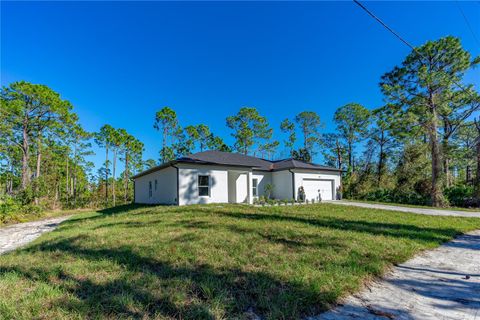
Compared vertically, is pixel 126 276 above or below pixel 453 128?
below

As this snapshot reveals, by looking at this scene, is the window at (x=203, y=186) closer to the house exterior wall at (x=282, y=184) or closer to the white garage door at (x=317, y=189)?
the house exterior wall at (x=282, y=184)

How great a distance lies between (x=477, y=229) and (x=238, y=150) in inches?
976

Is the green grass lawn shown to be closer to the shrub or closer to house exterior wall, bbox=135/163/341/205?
house exterior wall, bbox=135/163/341/205

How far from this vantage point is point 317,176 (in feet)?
57.6

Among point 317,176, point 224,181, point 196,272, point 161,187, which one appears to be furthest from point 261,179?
point 196,272

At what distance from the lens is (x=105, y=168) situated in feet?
96.8

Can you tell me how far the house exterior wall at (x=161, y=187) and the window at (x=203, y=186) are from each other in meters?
1.42

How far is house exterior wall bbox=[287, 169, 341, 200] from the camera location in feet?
53.9

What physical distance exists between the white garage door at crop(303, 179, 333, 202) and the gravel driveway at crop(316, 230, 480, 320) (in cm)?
1266

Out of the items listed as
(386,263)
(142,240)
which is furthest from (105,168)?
(386,263)

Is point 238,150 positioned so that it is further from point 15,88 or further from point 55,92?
point 15,88

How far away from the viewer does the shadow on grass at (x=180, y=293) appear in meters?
2.40

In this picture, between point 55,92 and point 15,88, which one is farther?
point 55,92

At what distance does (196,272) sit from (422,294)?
3067mm
